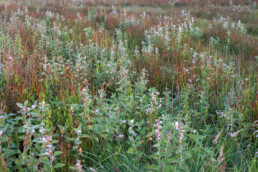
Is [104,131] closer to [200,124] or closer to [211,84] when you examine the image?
[200,124]

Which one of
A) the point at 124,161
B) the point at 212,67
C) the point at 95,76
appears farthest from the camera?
the point at 212,67

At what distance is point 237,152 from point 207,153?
34 cm

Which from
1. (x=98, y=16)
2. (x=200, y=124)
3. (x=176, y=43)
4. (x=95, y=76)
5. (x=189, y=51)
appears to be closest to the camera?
(x=200, y=124)

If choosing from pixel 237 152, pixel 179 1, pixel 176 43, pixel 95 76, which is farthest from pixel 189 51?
pixel 179 1

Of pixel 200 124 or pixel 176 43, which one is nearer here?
pixel 200 124

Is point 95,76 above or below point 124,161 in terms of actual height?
above

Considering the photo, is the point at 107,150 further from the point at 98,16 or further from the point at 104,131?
the point at 98,16

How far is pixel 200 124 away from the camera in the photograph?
9.38 feet

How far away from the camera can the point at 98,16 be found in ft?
29.3

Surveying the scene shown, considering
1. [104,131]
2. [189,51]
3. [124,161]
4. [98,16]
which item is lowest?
[124,161]

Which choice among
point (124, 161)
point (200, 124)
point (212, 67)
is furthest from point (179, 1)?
point (124, 161)

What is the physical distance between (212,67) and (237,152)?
72.2 inches

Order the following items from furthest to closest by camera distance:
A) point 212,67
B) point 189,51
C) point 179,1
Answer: point 179,1, point 189,51, point 212,67

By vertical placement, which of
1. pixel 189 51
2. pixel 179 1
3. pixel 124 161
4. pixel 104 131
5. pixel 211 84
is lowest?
pixel 124 161
